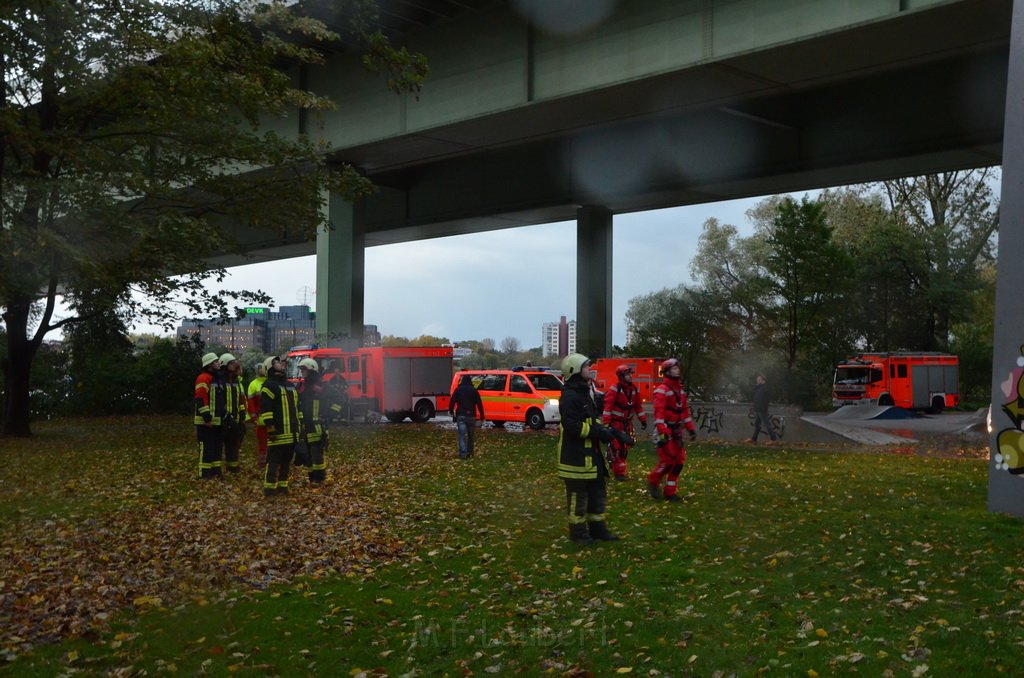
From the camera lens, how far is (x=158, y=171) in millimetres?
22625

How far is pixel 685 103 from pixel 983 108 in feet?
22.1

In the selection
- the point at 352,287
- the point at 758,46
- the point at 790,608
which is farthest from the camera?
the point at 352,287

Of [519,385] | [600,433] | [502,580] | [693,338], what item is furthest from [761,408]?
[693,338]

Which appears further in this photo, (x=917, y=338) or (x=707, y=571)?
(x=917, y=338)

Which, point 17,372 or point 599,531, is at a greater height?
point 17,372

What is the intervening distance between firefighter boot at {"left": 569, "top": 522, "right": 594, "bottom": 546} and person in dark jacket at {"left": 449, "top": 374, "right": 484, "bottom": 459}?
8.93 m

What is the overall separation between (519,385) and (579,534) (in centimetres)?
1887

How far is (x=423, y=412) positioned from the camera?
107 feet

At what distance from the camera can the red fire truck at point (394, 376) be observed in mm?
32000

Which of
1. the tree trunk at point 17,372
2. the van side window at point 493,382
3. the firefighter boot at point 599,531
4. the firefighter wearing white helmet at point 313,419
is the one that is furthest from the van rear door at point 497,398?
the firefighter boot at point 599,531

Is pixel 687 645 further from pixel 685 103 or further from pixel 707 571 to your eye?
pixel 685 103

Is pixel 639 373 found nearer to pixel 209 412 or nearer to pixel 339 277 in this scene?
pixel 339 277

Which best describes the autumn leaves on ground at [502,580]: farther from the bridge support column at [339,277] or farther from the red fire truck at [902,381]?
the red fire truck at [902,381]

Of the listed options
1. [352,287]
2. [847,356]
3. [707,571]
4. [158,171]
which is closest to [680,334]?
[847,356]
